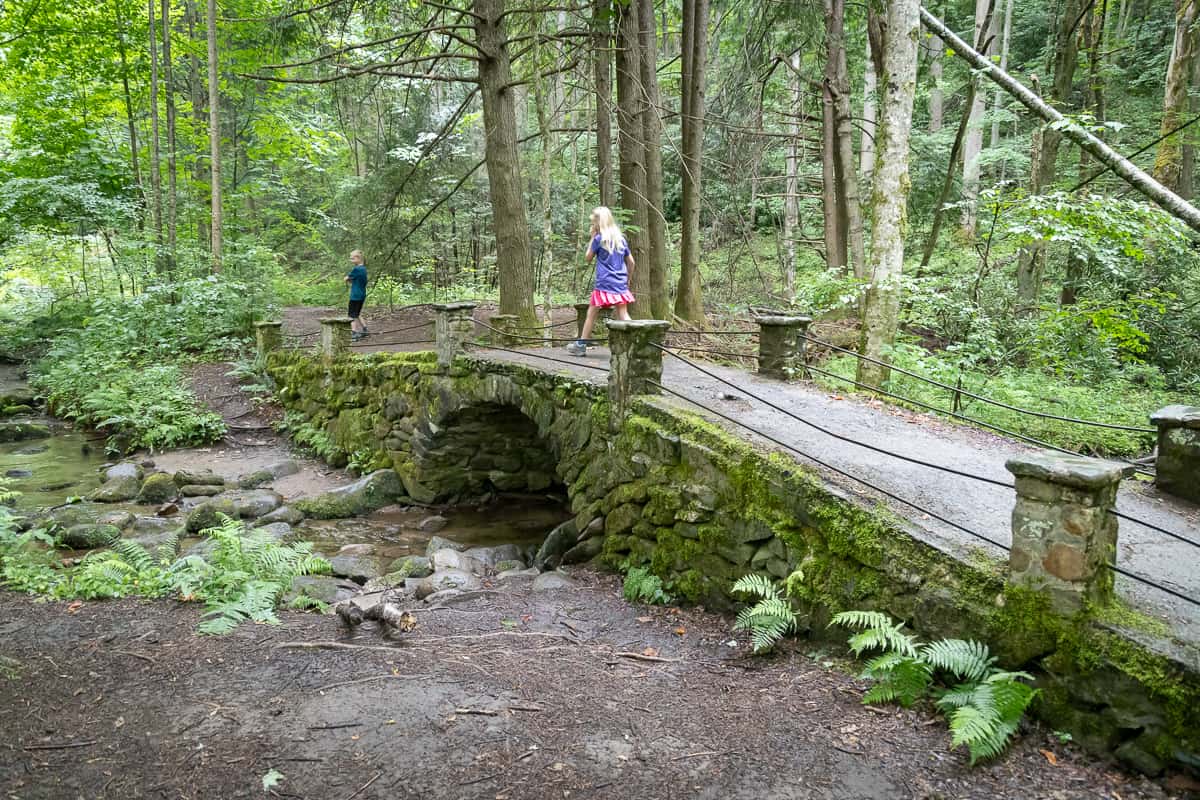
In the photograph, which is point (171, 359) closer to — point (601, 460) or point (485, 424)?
point (485, 424)

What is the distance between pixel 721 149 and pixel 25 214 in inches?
622

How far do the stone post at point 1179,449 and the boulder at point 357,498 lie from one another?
9.32 metres

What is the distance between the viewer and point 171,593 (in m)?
5.69

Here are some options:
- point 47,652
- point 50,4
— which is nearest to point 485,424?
point 47,652

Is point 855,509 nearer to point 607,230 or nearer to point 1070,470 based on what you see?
point 1070,470

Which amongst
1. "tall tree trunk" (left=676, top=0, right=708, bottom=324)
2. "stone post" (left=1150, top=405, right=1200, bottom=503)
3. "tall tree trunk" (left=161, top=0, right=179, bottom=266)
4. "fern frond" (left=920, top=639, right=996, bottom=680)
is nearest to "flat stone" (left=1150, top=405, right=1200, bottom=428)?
"stone post" (left=1150, top=405, right=1200, bottom=503)

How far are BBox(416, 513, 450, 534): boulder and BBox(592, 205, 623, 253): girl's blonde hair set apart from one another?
15.1 feet

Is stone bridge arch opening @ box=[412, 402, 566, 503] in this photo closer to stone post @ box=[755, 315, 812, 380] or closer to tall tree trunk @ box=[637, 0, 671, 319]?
tall tree trunk @ box=[637, 0, 671, 319]

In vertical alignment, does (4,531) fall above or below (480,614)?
above

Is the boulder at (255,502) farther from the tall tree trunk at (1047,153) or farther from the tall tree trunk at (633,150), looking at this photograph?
the tall tree trunk at (1047,153)

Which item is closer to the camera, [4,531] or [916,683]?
[916,683]

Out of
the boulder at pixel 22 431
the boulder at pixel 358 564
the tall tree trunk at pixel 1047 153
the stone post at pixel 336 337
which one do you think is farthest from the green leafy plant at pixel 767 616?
the boulder at pixel 22 431

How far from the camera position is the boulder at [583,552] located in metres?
7.30

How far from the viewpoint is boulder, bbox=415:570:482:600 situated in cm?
649
